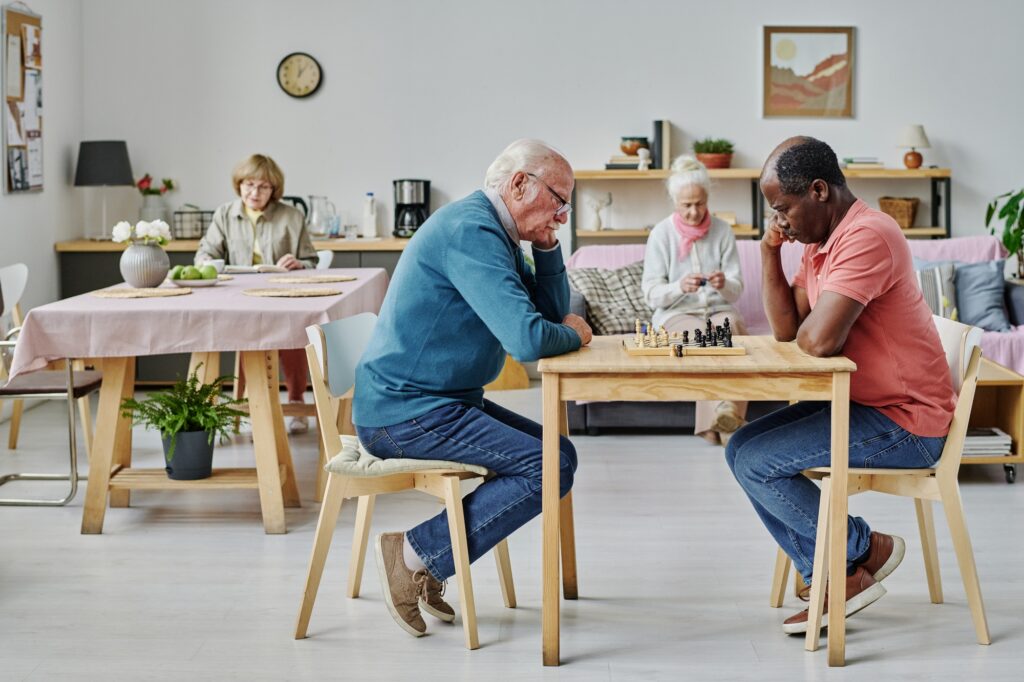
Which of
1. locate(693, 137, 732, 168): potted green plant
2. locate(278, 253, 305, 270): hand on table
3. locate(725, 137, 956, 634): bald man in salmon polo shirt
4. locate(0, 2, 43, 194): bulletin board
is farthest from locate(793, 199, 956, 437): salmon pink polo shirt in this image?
locate(0, 2, 43, 194): bulletin board

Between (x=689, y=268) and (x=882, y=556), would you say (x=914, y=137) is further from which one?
(x=882, y=556)

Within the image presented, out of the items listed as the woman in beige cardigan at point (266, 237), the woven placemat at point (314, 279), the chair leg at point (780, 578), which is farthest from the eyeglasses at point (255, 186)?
the chair leg at point (780, 578)

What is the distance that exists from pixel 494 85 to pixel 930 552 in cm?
452

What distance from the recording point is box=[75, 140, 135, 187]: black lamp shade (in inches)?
252

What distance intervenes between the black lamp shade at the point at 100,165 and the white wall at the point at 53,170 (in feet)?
0.44

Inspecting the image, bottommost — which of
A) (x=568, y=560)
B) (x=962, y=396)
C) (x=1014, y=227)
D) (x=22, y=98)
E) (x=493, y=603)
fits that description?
(x=493, y=603)

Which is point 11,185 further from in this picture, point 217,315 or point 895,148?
point 895,148

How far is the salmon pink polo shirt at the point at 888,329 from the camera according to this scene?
2.53 m

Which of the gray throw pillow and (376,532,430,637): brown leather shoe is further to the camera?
the gray throw pillow

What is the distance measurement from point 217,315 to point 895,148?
181 inches

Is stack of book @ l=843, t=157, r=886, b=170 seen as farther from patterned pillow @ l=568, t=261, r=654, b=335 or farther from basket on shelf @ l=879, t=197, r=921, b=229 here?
patterned pillow @ l=568, t=261, r=654, b=335

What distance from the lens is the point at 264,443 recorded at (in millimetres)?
3734

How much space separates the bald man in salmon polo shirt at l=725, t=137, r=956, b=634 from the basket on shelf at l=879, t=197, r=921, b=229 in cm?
421

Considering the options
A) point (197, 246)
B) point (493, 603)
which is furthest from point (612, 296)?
point (493, 603)
